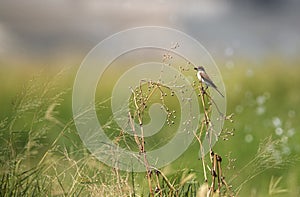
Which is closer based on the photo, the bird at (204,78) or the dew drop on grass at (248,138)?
the bird at (204,78)

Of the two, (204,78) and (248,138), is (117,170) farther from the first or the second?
(248,138)

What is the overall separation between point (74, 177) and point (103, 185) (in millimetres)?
223

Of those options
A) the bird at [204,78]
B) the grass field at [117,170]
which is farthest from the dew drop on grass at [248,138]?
the bird at [204,78]

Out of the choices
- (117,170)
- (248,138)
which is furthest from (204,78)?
Answer: (248,138)

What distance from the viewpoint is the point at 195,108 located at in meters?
2.44

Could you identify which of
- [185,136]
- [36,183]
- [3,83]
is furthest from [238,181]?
[3,83]

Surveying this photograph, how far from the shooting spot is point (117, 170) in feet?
8.13

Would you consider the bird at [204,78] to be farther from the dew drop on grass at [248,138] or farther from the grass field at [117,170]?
the dew drop on grass at [248,138]

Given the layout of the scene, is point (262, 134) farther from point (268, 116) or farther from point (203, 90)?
point (203, 90)

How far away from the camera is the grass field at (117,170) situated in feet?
8.27

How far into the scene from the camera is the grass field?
2520 millimetres

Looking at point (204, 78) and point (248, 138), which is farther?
point (248, 138)

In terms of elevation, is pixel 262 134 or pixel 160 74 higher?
pixel 262 134

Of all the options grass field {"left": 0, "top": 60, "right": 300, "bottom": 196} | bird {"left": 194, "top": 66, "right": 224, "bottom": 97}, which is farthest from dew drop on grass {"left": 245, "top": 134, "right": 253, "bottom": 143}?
bird {"left": 194, "top": 66, "right": 224, "bottom": 97}
